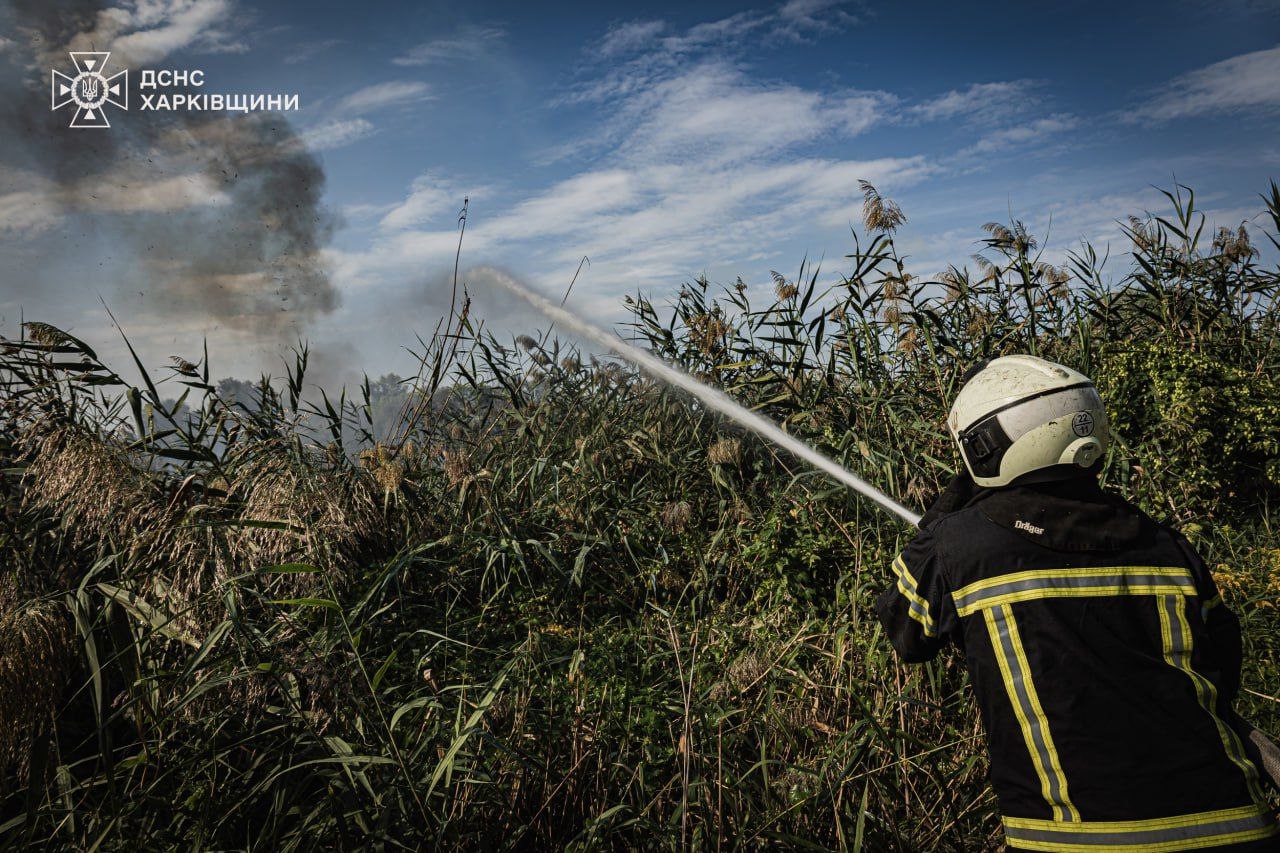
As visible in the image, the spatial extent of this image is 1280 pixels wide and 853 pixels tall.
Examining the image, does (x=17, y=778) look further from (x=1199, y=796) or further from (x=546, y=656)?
(x=1199, y=796)

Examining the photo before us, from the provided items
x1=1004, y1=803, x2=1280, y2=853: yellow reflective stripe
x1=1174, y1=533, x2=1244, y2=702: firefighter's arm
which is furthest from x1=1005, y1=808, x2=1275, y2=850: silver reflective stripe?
x1=1174, y1=533, x2=1244, y2=702: firefighter's arm

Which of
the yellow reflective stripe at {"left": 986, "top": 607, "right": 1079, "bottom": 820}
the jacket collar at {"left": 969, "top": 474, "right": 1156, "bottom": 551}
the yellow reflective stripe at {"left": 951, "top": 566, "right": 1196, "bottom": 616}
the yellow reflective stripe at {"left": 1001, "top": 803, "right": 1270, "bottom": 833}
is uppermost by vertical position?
the jacket collar at {"left": 969, "top": 474, "right": 1156, "bottom": 551}

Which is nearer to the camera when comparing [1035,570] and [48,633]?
[1035,570]

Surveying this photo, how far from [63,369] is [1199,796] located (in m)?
5.14

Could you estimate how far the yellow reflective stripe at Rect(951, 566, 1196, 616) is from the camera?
1.81m

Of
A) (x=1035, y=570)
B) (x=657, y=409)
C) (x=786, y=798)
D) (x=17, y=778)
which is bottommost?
(x=786, y=798)

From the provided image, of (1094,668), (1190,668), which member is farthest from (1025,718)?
(1190,668)

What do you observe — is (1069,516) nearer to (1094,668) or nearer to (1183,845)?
(1094,668)

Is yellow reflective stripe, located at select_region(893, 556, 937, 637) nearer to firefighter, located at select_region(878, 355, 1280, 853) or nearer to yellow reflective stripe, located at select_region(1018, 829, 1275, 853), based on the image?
firefighter, located at select_region(878, 355, 1280, 853)

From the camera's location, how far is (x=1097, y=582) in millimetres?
1814

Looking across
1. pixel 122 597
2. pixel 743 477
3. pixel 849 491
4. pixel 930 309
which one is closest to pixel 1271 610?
pixel 849 491

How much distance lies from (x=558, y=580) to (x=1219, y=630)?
3.10 meters

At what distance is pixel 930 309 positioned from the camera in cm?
514

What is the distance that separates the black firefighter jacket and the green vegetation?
66 centimetres
